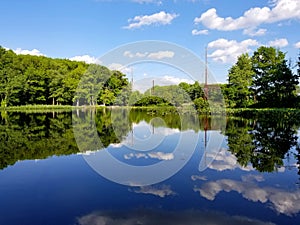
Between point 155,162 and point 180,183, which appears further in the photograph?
point 155,162

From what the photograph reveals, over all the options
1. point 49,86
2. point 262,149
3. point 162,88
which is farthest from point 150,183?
point 49,86

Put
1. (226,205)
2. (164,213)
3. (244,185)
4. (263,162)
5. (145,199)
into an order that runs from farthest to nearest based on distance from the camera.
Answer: (263,162), (244,185), (145,199), (226,205), (164,213)

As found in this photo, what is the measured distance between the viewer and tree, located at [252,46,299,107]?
79.8 ft

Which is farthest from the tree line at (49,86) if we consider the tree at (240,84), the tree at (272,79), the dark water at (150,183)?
the dark water at (150,183)

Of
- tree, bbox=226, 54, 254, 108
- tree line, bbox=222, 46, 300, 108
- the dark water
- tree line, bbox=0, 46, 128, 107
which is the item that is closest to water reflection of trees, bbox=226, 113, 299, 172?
the dark water

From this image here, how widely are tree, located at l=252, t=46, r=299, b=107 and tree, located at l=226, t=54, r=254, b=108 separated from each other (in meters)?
0.76

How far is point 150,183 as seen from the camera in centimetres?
488

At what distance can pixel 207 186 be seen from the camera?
4605 mm

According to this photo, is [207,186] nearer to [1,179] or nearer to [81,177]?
[81,177]

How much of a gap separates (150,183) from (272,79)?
24.0m

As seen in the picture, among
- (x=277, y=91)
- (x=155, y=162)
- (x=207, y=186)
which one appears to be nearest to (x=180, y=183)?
(x=207, y=186)

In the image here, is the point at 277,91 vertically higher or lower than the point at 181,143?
higher

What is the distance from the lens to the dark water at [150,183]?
11.3ft

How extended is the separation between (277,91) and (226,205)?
23.8m
